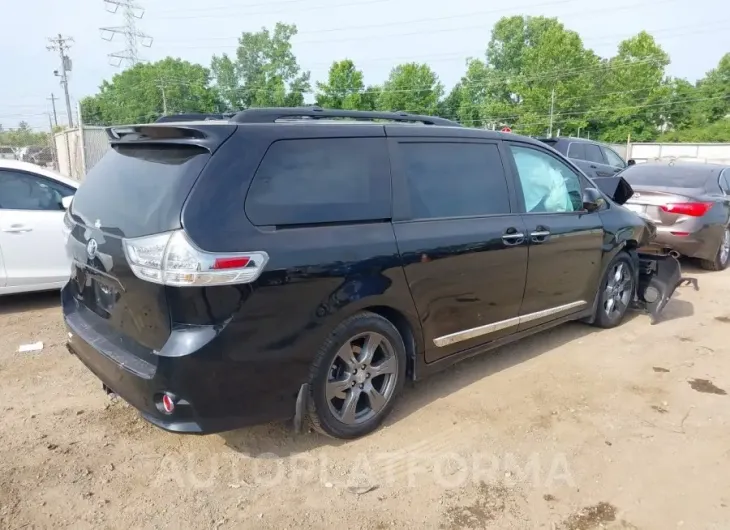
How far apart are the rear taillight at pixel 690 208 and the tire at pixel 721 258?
84cm

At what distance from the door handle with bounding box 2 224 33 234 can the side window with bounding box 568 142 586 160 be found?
10986 mm

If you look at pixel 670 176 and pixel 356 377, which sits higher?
pixel 670 176

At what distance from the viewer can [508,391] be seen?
13.2ft

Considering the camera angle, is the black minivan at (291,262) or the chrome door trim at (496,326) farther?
the chrome door trim at (496,326)

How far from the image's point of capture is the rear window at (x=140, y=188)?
269 centimetres

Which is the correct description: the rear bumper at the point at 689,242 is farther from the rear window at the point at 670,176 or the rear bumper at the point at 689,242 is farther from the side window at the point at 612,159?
the side window at the point at 612,159

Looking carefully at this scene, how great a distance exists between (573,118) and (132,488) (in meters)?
59.7

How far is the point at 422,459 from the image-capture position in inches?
124

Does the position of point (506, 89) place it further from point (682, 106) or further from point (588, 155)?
point (588, 155)

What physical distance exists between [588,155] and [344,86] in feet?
161

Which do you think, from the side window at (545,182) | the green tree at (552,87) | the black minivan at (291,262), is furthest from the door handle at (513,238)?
the green tree at (552,87)

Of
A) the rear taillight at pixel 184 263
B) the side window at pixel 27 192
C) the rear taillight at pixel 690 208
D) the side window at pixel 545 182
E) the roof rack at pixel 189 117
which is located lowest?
the rear taillight at pixel 690 208

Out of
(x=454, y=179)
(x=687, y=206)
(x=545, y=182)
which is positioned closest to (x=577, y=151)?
(x=687, y=206)

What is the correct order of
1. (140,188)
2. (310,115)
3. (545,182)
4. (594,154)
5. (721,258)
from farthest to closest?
(594,154)
(721,258)
(545,182)
(310,115)
(140,188)
